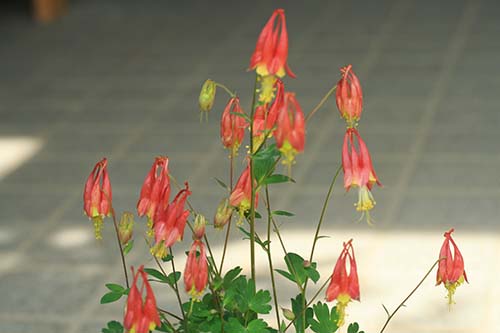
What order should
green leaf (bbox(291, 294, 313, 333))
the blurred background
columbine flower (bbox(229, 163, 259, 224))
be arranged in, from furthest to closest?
the blurred background < green leaf (bbox(291, 294, 313, 333)) < columbine flower (bbox(229, 163, 259, 224))

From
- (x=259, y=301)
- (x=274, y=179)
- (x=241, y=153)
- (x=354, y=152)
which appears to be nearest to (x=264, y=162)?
(x=274, y=179)

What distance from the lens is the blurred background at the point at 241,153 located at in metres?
3.45

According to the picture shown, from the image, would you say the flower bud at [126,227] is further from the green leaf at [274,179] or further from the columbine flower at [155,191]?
the green leaf at [274,179]

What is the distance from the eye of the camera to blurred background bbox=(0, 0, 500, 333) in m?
3.45

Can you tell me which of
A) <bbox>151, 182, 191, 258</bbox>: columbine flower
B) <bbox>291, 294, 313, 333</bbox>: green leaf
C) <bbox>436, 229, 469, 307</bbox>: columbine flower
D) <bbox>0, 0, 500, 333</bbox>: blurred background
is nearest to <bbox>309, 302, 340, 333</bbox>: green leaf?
<bbox>291, 294, 313, 333</bbox>: green leaf

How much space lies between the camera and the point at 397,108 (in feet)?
16.0

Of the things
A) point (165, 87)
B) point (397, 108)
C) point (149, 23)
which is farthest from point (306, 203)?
point (149, 23)

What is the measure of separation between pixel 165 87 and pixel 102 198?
11.7 feet

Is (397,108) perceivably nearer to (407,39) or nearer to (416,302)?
(407,39)

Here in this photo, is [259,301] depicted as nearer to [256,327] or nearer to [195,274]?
[256,327]

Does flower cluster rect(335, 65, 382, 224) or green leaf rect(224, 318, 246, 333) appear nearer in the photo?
flower cluster rect(335, 65, 382, 224)

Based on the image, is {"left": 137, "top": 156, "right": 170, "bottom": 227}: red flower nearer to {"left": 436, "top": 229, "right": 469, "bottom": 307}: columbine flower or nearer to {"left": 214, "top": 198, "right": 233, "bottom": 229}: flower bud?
{"left": 214, "top": 198, "right": 233, "bottom": 229}: flower bud

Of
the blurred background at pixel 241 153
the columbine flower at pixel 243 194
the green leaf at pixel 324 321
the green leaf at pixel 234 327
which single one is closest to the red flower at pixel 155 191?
the columbine flower at pixel 243 194

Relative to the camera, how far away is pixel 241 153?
183 inches
